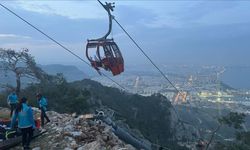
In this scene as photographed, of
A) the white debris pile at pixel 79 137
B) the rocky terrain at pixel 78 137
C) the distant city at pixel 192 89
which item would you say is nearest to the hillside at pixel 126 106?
the distant city at pixel 192 89

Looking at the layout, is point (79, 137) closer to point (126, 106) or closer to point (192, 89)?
point (126, 106)

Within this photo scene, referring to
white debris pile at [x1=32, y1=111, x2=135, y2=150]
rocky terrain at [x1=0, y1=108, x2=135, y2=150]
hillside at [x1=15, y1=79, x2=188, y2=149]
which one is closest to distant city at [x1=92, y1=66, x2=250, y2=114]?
hillside at [x1=15, y1=79, x2=188, y2=149]

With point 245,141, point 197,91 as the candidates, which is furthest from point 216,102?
point 245,141

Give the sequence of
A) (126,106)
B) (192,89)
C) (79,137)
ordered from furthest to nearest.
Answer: (192,89) → (126,106) → (79,137)

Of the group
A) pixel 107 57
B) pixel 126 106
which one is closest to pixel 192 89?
pixel 126 106

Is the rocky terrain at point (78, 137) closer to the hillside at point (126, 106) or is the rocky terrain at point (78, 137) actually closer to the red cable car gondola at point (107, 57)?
the red cable car gondola at point (107, 57)

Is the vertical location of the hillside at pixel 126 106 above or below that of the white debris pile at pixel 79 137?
below

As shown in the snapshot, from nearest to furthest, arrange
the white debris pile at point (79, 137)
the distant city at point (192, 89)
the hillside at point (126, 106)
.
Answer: the white debris pile at point (79, 137)
the hillside at point (126, 106)
the distant city at point (192, 89)
